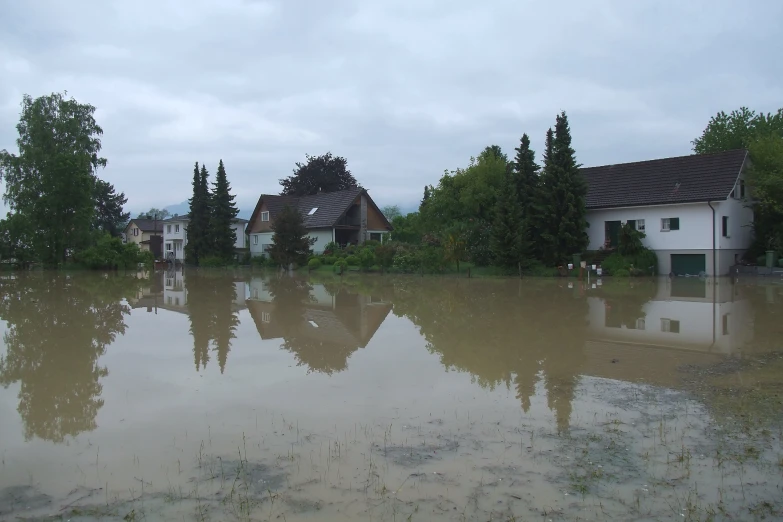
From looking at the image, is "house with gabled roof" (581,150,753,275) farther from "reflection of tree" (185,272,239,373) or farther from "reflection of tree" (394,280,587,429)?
"reflection of tree" (185,272,239,373)

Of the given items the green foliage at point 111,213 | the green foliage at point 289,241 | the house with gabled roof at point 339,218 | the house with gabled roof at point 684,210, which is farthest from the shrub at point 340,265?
the green foliage at point 111,213

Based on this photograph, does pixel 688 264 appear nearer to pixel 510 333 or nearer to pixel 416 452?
pixel 510 333

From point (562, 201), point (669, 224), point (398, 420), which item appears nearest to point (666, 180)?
point (669, 224)

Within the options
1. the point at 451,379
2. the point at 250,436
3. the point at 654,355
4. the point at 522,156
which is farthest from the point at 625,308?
the point at 522,156

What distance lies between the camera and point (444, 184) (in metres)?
37.6

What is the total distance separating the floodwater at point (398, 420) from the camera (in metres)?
4.71

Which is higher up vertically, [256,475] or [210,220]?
[210,220]

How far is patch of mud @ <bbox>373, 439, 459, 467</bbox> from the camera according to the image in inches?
216

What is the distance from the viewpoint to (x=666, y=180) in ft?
103

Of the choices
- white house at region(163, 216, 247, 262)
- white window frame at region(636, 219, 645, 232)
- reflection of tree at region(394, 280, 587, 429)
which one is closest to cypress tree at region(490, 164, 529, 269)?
white window frame at region(636, 219, 645, 232)

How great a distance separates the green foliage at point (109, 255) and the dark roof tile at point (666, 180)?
111 feet

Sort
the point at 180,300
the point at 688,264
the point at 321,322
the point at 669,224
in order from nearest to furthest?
the point at 321,322 → the point at 180,300 → the point at 688,264 → the point at 669,224

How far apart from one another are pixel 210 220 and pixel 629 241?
33211 mm

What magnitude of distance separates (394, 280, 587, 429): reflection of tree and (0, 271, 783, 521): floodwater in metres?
0.08
